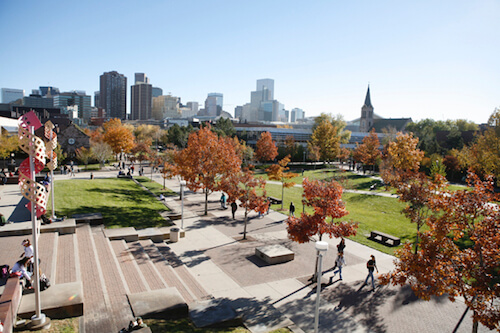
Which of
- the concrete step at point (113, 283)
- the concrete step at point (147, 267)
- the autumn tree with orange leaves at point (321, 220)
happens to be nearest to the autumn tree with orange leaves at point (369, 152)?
the autumn tree with orange leaves at point (321, 220)

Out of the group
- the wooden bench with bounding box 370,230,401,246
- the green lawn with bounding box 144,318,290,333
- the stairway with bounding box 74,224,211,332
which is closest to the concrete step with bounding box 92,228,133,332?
the stairway with bounding box 74,224,211,332

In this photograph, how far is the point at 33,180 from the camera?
777 cm

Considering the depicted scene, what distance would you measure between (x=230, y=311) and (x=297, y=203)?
2071 centimetres

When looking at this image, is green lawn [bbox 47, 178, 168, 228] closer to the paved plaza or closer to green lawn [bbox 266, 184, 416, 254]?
the paved plaza

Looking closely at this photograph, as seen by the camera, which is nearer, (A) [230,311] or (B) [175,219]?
(A) [230,311]

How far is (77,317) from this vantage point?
8.72 m

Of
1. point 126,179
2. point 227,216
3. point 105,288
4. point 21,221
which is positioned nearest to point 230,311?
point 105,288

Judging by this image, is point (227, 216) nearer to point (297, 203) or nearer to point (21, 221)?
point (297, 203)

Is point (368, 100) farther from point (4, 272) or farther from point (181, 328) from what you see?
point (4, 272)

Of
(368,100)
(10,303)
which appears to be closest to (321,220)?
(10,303)

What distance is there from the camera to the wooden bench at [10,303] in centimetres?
709

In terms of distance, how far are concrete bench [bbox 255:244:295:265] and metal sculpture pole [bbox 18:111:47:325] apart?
31.1 feet

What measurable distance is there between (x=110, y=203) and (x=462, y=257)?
69.7 ft

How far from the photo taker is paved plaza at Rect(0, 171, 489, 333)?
10.4m
